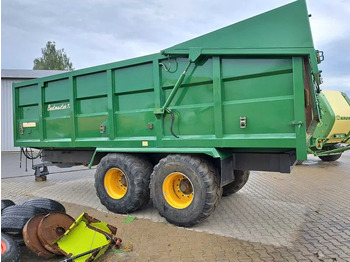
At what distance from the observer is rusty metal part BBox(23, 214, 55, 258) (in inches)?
125

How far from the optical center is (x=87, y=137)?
546 centimetres

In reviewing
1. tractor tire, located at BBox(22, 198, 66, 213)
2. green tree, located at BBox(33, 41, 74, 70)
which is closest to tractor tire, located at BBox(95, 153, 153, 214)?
tractor tire, located at BBox(22, 198, 66, 213)

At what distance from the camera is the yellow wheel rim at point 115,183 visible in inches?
197

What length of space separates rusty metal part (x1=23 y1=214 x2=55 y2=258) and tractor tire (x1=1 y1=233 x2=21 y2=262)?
21 centimetres

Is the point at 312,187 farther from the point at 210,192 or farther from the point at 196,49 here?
the point at 196,49

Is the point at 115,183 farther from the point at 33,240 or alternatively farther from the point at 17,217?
the point at 33,240

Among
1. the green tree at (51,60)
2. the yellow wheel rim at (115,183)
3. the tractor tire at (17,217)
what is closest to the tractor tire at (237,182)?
the yellow wheel rim at (115,183)

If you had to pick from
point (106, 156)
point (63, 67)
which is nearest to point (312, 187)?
point (106, 156)

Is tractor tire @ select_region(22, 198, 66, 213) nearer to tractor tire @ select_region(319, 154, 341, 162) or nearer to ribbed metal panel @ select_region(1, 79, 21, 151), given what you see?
tractor tire @ select_region(319, 154, 341, 162)

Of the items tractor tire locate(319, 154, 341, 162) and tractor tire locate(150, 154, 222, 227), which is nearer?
tractor tire locate(150, 154, 222, 227)

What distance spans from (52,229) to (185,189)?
1856 mm

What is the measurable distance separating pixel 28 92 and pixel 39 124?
811 millimetres

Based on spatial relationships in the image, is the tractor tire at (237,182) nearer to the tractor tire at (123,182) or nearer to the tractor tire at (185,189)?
the tractor tire at (185,189)

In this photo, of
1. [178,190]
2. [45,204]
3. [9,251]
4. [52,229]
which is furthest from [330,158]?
[9,251]
